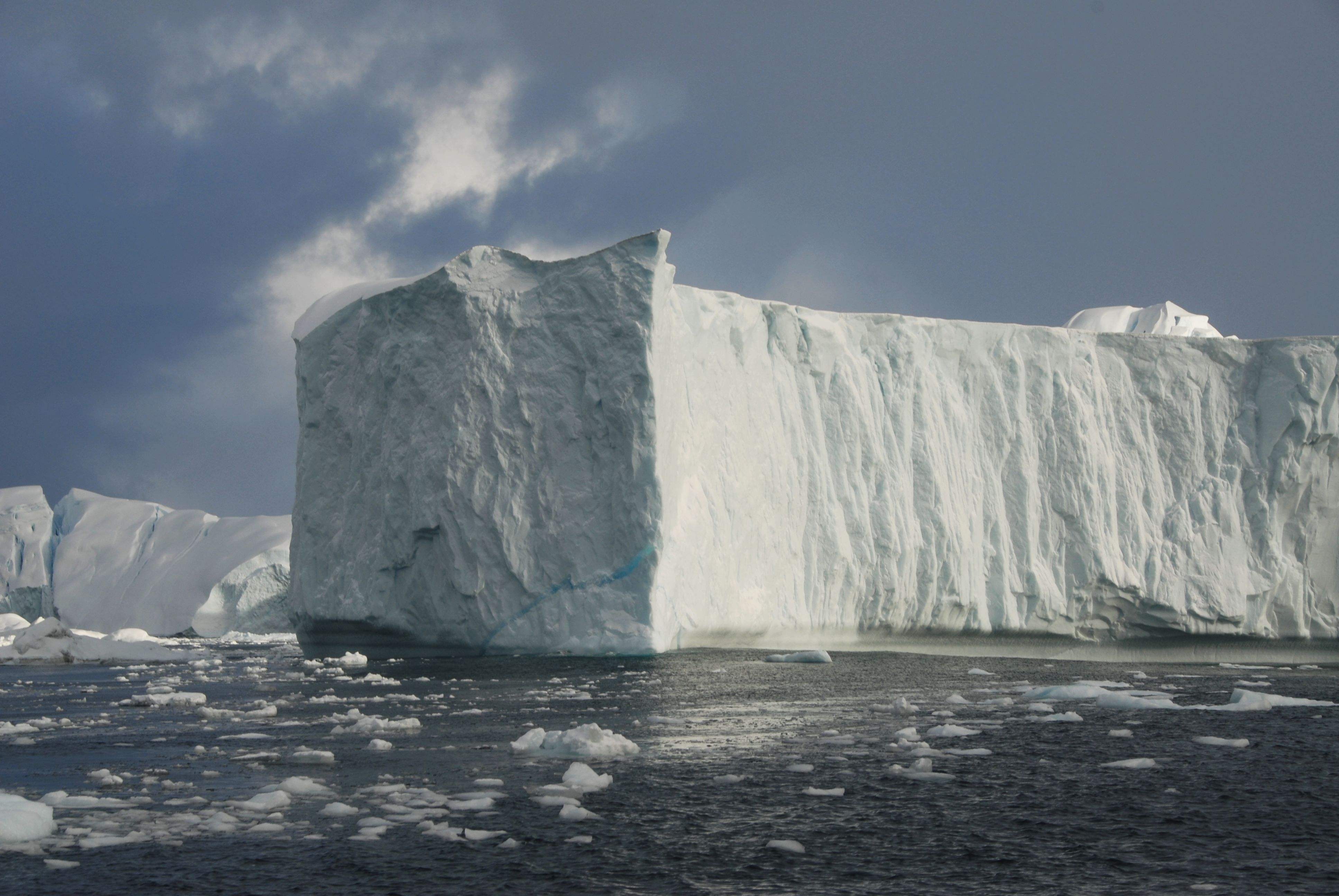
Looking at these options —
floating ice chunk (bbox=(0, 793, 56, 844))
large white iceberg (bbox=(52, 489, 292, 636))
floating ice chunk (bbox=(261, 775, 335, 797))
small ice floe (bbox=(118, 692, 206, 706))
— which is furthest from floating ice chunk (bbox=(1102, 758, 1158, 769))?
large white iceberg (bbox=(52, 489, 292, 636))

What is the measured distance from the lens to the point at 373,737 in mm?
7480

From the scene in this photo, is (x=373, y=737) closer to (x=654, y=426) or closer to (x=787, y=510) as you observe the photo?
(x=654, y=426)

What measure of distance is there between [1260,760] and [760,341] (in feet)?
42.5

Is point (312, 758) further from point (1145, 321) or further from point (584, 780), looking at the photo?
point (1145, 321)

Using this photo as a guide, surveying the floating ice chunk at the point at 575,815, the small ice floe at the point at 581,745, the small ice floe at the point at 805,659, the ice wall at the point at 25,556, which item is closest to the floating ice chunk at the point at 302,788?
the floating ice chunk at the point at 575,815

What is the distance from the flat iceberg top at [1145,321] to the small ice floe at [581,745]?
67.5 feet

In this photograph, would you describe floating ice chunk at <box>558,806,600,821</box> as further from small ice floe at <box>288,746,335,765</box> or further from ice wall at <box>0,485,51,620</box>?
ice wall at <box>0,485,51,620</box>

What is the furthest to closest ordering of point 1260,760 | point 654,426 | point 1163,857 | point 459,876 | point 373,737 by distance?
point 654,426
point 373,737
point 1260,760
point 1163,857
point 459,876

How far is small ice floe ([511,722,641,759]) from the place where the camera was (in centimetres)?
662

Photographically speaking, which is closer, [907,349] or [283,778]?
[283,778]

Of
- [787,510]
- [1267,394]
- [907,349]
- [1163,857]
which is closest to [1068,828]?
[1163,857]

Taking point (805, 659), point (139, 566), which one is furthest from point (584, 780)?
point (139, 566)

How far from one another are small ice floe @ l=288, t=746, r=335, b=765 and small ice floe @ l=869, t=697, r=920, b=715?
4.31 metres

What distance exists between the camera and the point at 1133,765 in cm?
635
